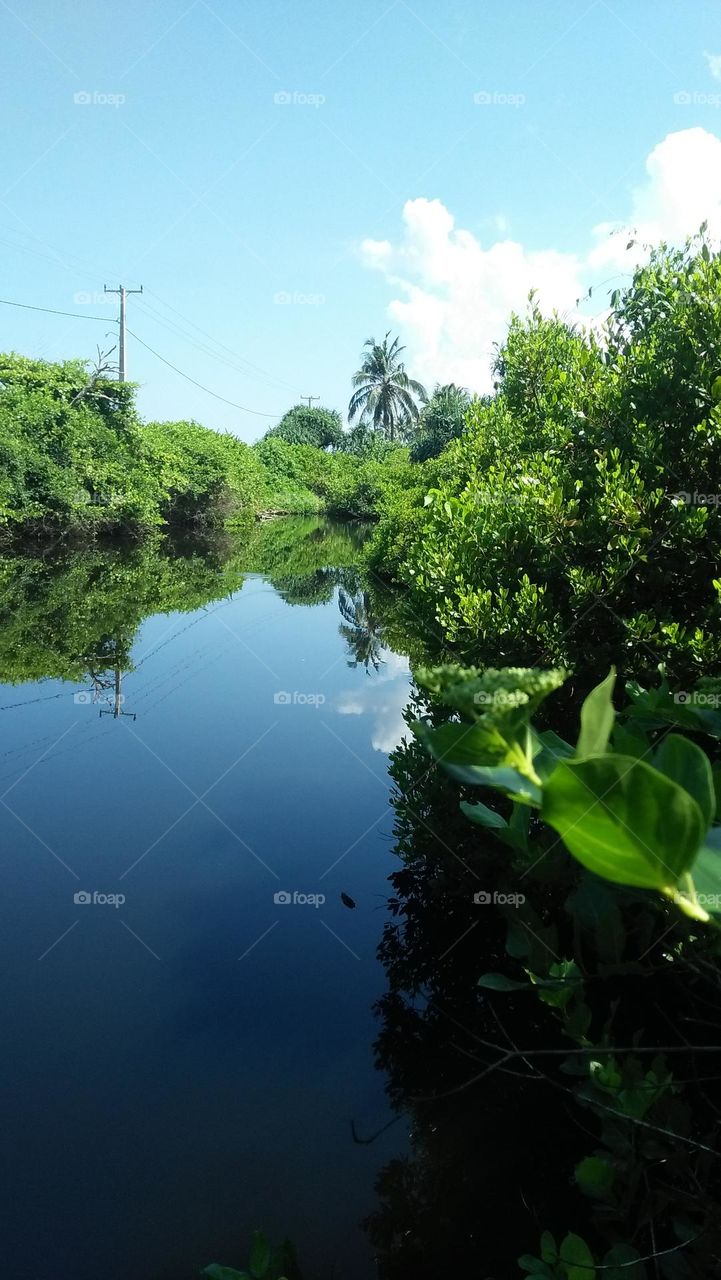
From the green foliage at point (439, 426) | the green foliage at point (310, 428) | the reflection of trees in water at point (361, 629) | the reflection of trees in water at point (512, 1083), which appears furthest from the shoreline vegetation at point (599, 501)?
the green foliage at point (310, 428)

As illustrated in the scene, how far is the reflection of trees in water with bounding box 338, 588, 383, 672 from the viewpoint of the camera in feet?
40.9

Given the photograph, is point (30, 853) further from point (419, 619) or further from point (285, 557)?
point (285, 557)

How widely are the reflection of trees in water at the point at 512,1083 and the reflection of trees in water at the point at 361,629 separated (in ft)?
23.7

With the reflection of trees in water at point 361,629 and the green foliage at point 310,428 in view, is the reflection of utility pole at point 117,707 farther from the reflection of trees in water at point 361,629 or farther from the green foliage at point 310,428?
the green foliage at point 310,428

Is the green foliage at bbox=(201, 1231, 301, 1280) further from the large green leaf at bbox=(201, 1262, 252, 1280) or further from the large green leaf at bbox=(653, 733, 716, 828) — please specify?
the large green leaf at bbox=(653, 733, 716, 828)

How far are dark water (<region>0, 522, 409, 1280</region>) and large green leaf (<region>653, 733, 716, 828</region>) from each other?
3107 mm

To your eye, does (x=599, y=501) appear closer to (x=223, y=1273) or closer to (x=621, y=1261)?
(x=621, y=1261)

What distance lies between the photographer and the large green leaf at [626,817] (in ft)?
1.83

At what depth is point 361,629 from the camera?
14.9 meters

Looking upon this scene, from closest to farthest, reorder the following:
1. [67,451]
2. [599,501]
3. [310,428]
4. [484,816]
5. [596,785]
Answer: [596,785]
[484,816]
[599,501]
[67,451]
[310,428]

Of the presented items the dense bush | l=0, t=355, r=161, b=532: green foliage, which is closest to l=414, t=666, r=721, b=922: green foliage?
the dense bush

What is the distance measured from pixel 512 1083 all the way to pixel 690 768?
3649mm

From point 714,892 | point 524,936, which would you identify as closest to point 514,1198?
point 524,936

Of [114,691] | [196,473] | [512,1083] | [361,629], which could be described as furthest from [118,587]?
[196,473]
